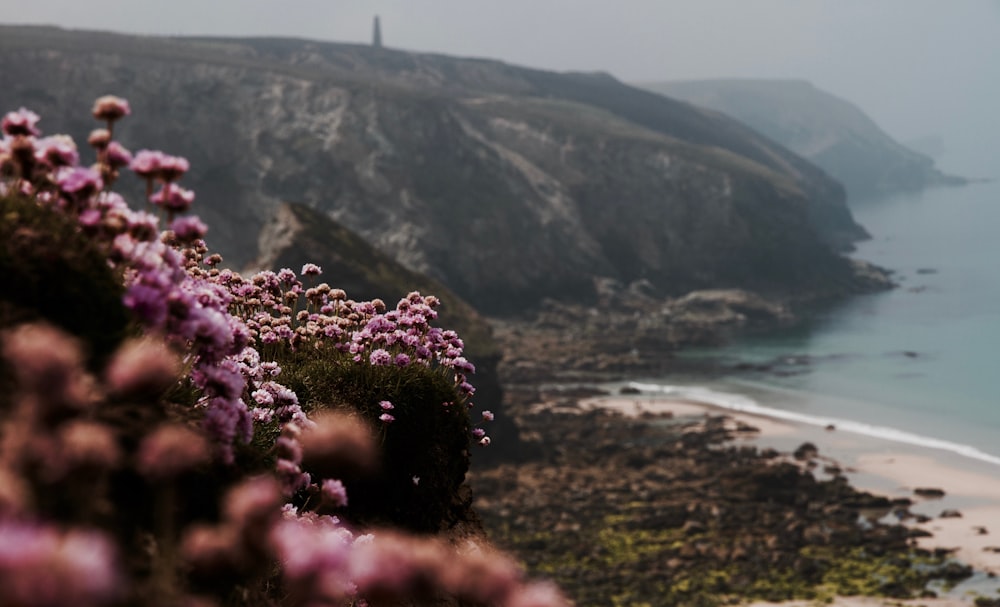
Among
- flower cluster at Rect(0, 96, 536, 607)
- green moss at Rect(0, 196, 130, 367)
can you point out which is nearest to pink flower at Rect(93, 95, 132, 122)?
flower cluster at Rect(0, 96, 536, 607)

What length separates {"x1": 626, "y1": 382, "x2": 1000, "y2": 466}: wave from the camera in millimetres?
63625

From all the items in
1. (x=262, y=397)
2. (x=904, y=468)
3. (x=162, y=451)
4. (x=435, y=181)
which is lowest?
(x=904, y=468)

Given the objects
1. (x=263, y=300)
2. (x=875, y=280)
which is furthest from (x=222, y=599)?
(x=875, y=280)

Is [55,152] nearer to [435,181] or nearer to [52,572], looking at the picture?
[52,572]

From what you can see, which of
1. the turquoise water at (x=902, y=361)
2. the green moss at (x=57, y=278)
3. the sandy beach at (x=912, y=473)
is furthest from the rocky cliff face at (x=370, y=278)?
the green moss at (x=57, y=278)

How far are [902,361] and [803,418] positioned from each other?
31987 mm

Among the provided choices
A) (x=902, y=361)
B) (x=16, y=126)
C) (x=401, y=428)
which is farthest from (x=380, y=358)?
(x=902, y=361)

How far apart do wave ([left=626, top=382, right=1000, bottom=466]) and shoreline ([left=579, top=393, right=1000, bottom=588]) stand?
79 centimetres

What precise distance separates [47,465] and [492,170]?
14865 centimetres

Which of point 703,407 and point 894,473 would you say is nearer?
point 894,473

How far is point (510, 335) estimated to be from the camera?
109750 mm

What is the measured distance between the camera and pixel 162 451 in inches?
87.7

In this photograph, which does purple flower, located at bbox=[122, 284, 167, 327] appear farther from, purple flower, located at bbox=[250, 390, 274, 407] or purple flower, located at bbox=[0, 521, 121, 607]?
purple flower, located at bbox=[250, 390, 274, 407]

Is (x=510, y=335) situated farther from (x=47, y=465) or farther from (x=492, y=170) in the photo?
(x=47, y=465)
